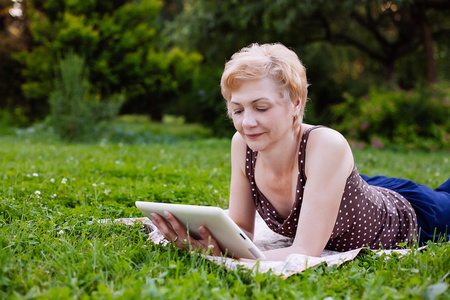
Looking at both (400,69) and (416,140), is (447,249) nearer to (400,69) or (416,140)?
(416,140)

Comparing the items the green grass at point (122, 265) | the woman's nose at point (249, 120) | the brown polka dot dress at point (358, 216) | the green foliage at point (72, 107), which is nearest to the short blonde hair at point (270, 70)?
the woman's nose at point (249, 120)

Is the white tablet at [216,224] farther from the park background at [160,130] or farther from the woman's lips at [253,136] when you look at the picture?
the woman's lips at [253,136]

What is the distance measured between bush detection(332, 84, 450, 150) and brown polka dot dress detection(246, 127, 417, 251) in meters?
7.50

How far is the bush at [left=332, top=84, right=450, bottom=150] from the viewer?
1014cm

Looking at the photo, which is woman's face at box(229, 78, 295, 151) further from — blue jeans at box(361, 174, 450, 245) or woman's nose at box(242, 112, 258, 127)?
blue jeans at box(361, 174, 450, 245)

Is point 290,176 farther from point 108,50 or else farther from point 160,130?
point 160,130

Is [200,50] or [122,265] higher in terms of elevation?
[200,50]

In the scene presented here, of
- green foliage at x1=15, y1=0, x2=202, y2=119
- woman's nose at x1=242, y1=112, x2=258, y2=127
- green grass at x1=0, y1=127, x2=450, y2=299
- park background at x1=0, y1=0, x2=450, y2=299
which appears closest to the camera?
green grass at x1=0, y1=127, x2=450, y2=299

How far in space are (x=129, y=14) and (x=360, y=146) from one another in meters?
7.05

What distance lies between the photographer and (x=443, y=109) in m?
10.4

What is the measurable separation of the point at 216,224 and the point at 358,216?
102 centimetres

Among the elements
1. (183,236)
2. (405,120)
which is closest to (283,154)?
(183,236)

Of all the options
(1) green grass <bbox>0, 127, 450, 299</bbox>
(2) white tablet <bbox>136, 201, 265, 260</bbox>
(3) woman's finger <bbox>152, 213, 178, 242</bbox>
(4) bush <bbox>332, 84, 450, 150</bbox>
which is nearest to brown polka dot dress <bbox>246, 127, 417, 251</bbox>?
(1) green grass <bbox>0, 127, 450, 299</bbox>

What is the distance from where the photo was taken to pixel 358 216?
259 centimetres
